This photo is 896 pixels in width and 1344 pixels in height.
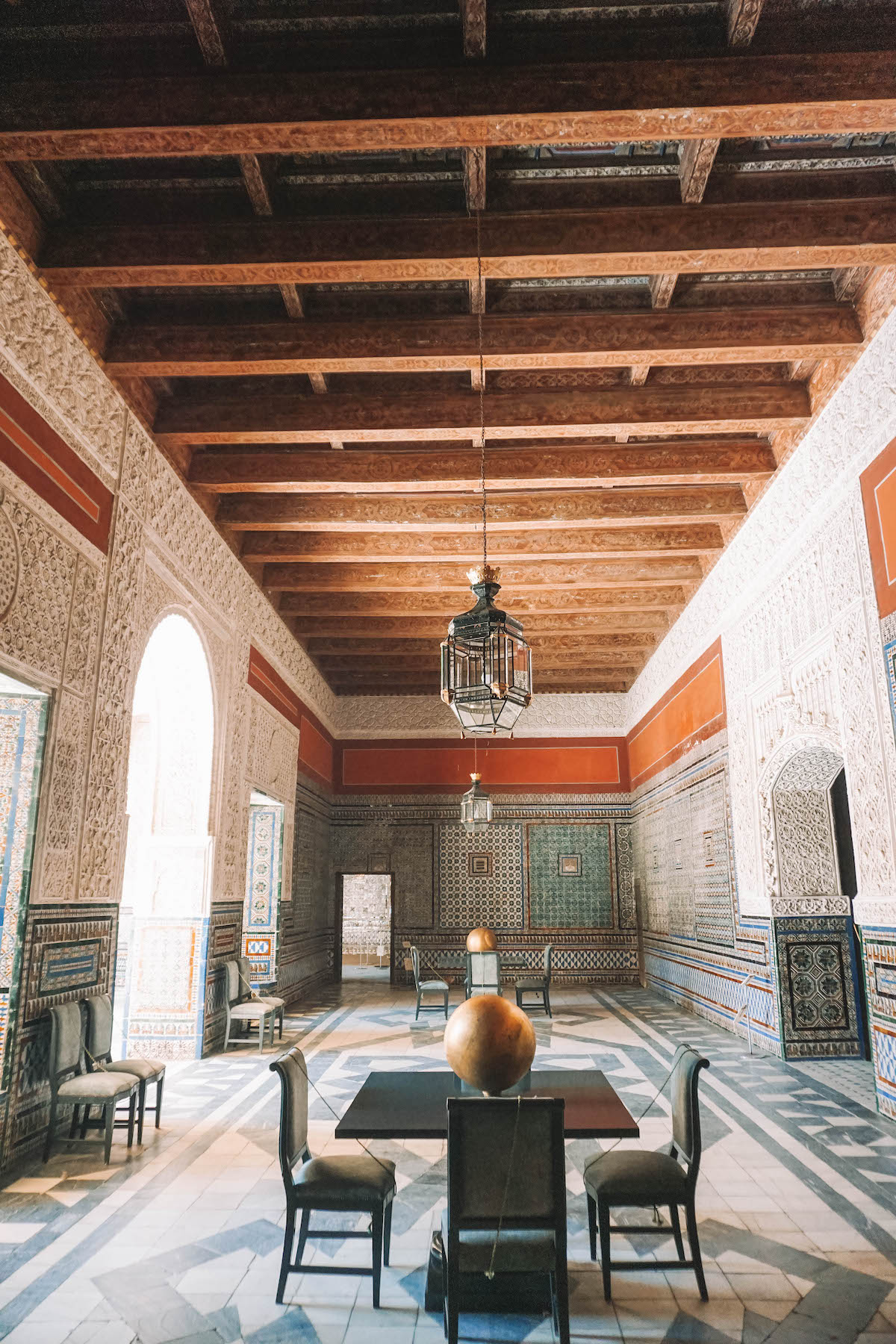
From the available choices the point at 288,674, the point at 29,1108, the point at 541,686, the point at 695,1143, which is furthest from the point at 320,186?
the point at 541,686

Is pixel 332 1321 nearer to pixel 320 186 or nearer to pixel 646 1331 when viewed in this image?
pixel 646 1331

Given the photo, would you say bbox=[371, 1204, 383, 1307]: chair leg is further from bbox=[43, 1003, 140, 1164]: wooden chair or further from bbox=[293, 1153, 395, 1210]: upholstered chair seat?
bbox=[43, 1003, 140, 1164]: wooden chair

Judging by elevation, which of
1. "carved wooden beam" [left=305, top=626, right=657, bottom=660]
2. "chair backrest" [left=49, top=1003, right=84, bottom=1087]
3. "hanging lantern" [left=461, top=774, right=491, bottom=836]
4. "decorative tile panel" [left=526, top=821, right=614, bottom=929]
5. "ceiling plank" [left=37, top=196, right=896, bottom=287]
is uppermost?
"ceiling plank" [left=37, top=196, right=896, bottom=287]

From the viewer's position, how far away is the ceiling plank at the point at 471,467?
5148 mm

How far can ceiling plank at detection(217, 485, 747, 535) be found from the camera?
18.6 ft

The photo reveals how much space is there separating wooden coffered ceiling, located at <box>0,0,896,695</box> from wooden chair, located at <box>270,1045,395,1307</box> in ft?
9.51

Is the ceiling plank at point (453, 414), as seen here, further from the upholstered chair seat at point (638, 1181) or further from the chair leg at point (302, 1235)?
the chair leg at point (302, 1235)

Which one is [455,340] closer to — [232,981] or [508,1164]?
[508,1164]

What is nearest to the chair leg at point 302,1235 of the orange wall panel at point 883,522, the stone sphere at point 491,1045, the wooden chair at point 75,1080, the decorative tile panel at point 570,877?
the stone sphere at point 491,1045

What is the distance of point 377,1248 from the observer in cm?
216

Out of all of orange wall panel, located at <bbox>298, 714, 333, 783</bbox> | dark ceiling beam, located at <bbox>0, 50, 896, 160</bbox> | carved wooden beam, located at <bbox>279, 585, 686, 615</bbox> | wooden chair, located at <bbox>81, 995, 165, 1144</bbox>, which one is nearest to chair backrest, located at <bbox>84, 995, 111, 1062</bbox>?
wooden chair, located at <bbox>81, 995, 165, 1144</bbox>

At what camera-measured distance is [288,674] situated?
25.7 ft

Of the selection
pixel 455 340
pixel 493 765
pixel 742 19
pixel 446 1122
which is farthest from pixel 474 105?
pixel 493 765

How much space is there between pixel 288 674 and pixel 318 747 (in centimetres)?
178
